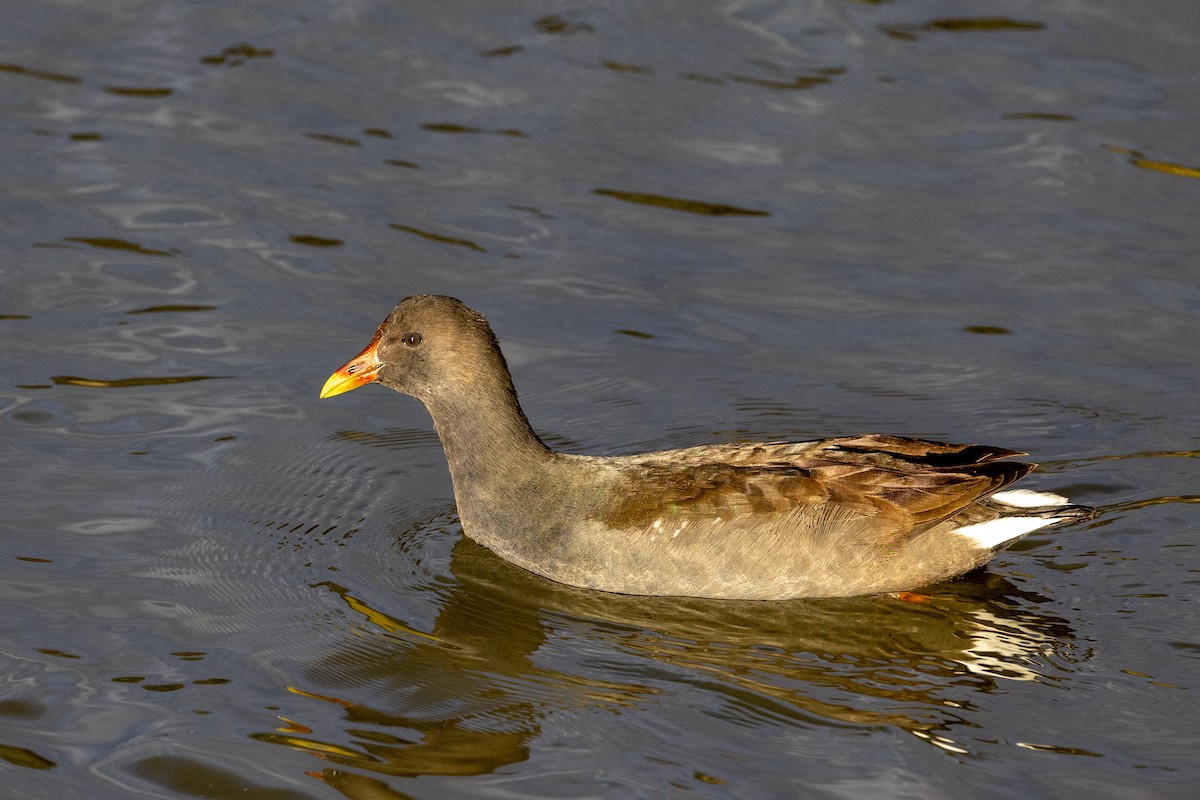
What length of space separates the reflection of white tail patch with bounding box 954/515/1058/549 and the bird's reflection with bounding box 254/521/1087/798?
278 millimetres

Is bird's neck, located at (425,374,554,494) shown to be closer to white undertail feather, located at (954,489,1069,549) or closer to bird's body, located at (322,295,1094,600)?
bird's body, located at (322,295,1094,600)

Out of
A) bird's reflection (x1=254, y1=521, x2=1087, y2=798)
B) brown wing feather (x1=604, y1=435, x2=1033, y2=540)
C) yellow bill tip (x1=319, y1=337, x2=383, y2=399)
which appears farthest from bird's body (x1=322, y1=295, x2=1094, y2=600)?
yellow bill tip (x1=319, y1=337, x2=383, y2=399)

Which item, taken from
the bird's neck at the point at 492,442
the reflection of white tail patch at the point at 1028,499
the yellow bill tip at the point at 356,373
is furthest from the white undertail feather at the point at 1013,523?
the yellow bill tip at the point at 356,373

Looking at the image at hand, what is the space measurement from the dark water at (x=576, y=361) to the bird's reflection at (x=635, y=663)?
0.02 meters

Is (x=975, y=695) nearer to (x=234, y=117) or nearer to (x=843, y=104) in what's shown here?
(x=843, y=104)

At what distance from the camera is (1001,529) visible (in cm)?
758

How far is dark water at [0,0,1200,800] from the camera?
254 inches

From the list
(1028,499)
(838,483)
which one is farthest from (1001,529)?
(838,483)

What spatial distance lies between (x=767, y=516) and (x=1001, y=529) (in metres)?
1.10

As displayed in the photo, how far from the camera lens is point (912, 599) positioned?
303 inches

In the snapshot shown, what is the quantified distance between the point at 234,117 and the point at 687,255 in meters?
4.12

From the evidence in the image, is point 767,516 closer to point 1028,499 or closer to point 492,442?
point 1028,499

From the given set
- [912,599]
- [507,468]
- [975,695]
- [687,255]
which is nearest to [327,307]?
[687,255]

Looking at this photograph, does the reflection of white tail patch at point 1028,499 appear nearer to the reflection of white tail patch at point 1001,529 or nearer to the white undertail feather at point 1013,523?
the white undertail feather at point 1013,523
